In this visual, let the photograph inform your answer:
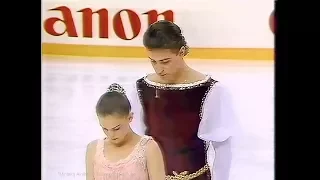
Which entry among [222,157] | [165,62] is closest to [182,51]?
[165,62]

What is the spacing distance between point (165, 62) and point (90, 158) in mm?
132

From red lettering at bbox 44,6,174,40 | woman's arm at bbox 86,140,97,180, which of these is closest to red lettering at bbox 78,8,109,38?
red lettering at bbox 44,6,174,40

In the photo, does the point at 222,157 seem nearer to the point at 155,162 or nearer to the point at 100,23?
the point at 155,162

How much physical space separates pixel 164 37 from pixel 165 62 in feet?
0.09

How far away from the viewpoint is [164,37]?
47 cm

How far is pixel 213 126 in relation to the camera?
0.48 meters

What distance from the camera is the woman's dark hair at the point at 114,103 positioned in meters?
0.47

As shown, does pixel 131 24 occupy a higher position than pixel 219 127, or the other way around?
pixel 131 24

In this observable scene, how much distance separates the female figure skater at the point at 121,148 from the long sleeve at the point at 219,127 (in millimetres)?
58

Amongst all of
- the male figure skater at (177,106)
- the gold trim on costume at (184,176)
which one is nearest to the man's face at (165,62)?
the male figure skater at (177,106)
